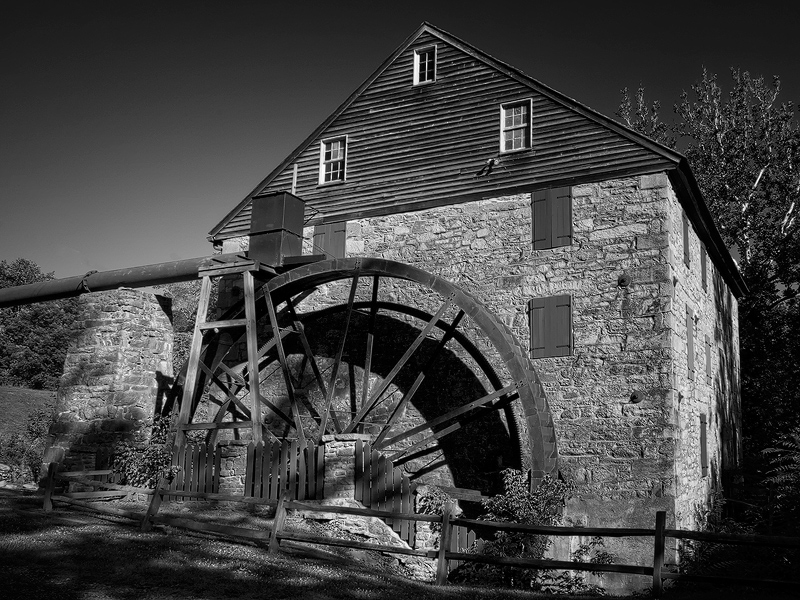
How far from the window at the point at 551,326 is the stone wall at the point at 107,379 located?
832 cm

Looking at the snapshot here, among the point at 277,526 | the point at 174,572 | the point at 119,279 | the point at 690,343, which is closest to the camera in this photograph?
the point at 174,572

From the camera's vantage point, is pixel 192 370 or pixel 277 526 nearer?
pixel 277 526

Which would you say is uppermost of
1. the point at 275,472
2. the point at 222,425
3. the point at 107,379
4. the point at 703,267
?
the point at 703,267

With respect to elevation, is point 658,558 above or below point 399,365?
below

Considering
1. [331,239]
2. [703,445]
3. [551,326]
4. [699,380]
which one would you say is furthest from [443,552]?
[331,239]

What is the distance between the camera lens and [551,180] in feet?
44.7

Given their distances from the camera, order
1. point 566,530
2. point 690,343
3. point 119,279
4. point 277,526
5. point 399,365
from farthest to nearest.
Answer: point 119,279 → point 690,343 → point 399,365 → point 277,526 → point 566,530

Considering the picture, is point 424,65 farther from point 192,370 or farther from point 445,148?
point 192,370

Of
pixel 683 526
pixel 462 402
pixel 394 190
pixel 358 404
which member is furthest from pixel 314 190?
pixel 683 526

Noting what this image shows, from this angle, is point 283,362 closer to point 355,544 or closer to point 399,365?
point 399,365

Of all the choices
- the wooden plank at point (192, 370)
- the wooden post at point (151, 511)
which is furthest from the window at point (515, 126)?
the wooden post at point (151, 511)

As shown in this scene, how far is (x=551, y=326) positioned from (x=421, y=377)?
8.18ft

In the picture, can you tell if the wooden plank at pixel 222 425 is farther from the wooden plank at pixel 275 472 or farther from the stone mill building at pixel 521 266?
the stone mill building at pixel 521 266

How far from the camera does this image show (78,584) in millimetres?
6883
